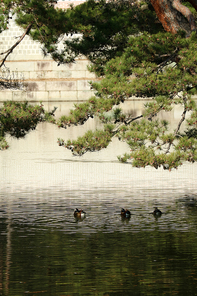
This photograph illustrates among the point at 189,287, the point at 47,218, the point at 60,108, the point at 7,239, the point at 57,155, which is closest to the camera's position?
the point at 189,287

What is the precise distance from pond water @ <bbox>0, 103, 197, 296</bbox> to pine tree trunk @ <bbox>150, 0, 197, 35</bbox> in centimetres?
401

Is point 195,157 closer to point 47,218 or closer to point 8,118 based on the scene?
point 47,218

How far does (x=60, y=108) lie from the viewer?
46406 mm

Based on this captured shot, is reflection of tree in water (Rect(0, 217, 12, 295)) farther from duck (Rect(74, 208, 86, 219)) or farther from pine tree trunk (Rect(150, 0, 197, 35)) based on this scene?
pine tree trunk (Rect(150, 0, 197, 35))

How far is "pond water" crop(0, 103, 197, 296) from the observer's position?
802 cm

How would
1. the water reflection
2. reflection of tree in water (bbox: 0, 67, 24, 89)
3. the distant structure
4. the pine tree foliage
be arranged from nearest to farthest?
the water reflection < the pine tree foliage < reflection of tree in water (bbox: 0, 67, 24, 89) < the distant structure

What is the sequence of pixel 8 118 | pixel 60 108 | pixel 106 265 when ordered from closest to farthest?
1. pixel 106 265
2. pixel 8 118
3. pixel 60 108

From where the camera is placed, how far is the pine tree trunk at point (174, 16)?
1547 centimetres

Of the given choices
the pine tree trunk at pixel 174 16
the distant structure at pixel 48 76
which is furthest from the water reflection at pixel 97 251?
the distant structure at pixel 48 76

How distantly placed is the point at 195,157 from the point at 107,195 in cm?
379

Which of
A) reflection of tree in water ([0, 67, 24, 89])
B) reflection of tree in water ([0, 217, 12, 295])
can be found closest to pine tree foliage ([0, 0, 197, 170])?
reflection of tree in water ([0, 67, 24, 89])

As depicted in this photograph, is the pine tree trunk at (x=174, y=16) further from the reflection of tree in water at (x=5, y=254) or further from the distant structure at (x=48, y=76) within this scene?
the distant structure at (x=48, y=76)

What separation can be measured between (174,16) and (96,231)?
6162mm

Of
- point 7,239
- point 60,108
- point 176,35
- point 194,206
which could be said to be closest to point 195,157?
point 194,206
